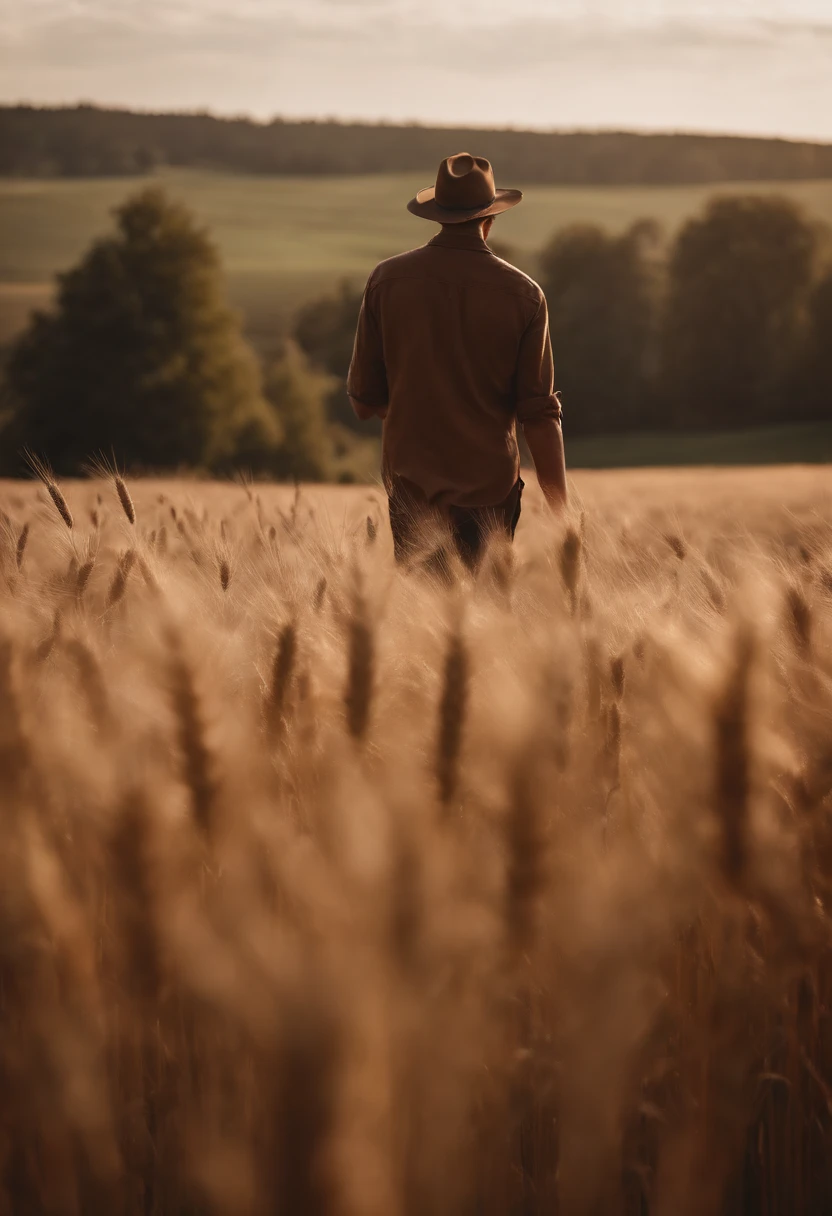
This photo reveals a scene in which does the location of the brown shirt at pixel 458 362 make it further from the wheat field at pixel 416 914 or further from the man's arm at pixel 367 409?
the wheat field at pixel 416 914

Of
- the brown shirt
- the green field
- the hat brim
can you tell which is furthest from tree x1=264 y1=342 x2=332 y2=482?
the brown shirt

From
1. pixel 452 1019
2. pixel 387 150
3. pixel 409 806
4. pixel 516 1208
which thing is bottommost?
pixel 516 1208

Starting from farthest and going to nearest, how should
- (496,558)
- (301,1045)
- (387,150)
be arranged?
(387,150) → (496,558) → (301,1045)

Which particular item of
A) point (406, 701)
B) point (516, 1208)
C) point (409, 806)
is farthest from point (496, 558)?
point (409, 806)

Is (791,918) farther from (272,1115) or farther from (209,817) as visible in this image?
(272,1115)

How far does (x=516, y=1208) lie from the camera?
1.02 m

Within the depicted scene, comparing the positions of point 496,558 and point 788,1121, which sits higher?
point 496,558

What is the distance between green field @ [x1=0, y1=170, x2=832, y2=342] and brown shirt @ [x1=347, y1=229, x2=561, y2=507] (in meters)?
48.0

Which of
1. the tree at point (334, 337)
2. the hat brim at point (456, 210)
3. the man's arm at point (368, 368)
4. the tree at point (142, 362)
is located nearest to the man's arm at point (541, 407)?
the hat brim at point (456, 210)

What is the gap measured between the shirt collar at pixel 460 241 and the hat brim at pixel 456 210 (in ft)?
→ 0.13

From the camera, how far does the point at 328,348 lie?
178 ft

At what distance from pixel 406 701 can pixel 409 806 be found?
2.96ft

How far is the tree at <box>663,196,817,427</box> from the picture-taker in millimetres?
50906

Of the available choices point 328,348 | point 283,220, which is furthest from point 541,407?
point 283,220
